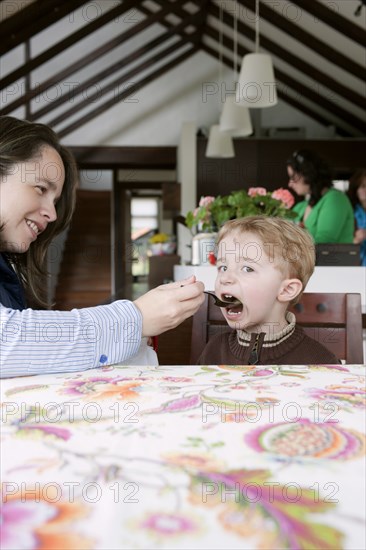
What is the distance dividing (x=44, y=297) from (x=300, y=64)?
686 cm

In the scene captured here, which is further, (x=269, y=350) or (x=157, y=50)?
(x=157, y=50)

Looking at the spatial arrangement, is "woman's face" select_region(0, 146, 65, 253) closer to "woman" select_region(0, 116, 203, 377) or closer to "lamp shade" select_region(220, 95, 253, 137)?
"woman" select_region(0, 116, 203, 377)

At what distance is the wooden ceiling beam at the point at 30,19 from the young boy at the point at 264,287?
17.6 ft

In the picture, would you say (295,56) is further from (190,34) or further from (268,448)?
(268,448)

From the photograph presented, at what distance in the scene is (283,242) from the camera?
130 cm

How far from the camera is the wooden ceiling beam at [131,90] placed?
30.0 feet

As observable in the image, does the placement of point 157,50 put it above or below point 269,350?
above

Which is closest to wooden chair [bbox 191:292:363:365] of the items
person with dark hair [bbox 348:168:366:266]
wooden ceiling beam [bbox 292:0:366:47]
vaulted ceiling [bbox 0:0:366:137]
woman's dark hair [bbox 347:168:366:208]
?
person with dark hair [bbox 348:168:366:266]

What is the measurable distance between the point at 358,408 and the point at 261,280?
751 mm

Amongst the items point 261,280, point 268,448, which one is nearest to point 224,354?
point 261,280

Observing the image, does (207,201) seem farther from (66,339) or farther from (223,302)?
(66,339)

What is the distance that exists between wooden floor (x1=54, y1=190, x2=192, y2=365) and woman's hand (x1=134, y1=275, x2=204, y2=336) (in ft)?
27.0

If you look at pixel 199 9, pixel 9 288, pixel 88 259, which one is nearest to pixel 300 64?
pixel 199 9

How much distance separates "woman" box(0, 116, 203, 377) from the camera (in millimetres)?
692
